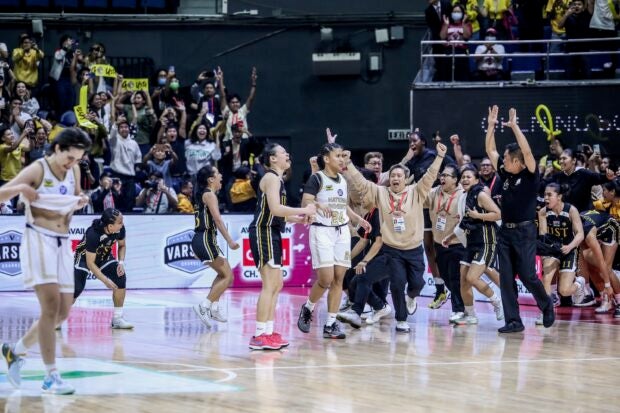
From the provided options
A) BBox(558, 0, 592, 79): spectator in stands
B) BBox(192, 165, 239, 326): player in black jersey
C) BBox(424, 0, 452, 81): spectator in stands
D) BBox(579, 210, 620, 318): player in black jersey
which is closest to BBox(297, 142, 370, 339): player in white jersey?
BBox(192, 165, 239, 326): player in black jersey

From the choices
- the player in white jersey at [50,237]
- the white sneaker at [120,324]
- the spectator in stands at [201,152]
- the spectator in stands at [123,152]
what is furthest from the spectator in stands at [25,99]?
the player in white jersey at [50,237]

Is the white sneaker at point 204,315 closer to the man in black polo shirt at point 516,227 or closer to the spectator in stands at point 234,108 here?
the man in black polo shirt at point 516,227

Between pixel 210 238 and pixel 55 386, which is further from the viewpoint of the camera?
pixel 210 238

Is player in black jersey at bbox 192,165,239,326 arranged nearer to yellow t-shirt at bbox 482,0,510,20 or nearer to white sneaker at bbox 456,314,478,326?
white sneaker at bbox 456,314,478,326

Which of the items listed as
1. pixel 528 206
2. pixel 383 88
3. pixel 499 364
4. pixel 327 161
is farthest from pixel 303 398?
pixel 383 88

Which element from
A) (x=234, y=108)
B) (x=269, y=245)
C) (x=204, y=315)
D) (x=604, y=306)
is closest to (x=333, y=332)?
(x=269, y=245)

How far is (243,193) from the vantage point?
20.4m

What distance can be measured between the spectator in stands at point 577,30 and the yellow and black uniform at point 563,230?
6.21 m

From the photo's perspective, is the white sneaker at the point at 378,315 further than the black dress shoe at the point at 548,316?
A: Yes

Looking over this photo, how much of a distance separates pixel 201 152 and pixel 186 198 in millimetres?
1431

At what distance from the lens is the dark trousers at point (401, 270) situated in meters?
12.9

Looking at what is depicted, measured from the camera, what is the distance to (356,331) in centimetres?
1305

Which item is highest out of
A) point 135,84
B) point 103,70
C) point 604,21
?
→ point 604,21

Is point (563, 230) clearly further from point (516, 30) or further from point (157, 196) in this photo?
point (157, 196)
